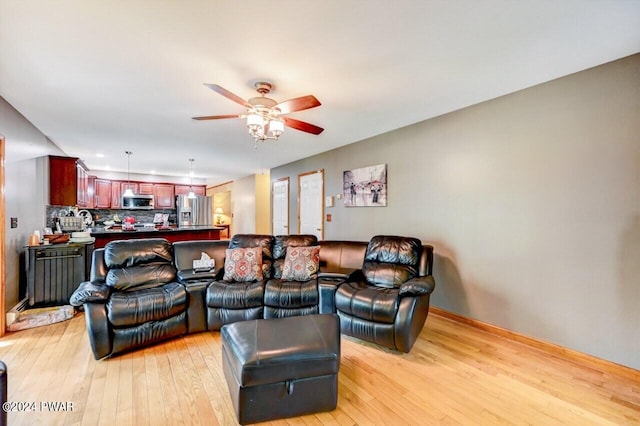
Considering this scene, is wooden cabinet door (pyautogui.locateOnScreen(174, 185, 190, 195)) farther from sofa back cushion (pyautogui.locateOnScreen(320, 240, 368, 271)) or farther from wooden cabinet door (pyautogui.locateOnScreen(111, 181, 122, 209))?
sofa back cushion (pyautogui.locateOnScreen(320, 240, 368, 271))

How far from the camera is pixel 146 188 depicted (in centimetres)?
835

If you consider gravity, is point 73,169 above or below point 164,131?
below

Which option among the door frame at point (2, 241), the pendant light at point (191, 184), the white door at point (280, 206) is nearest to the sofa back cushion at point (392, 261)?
the white door at point (280, 206)

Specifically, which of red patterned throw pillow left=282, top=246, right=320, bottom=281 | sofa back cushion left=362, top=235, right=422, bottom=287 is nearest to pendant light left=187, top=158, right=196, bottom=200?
red patterned throw pillow left=282, top=246, right=320, bottom=281

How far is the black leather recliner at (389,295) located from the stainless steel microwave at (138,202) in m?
7.46

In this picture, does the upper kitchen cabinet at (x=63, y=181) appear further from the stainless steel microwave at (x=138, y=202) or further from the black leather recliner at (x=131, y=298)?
the stainless steel microwave at (x=138, y=202)

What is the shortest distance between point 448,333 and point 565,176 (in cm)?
191

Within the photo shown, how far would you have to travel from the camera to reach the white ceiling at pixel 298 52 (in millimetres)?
1657

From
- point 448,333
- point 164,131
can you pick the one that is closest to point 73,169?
point 164,131

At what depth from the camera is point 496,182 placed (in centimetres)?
296

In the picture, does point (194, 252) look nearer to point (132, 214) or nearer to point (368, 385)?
point (368, 385)

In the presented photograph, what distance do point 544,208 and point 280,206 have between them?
5.21 meters

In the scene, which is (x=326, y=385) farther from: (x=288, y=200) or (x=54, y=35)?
(x=288, y=200)

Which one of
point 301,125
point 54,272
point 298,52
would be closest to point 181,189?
point 54,272
